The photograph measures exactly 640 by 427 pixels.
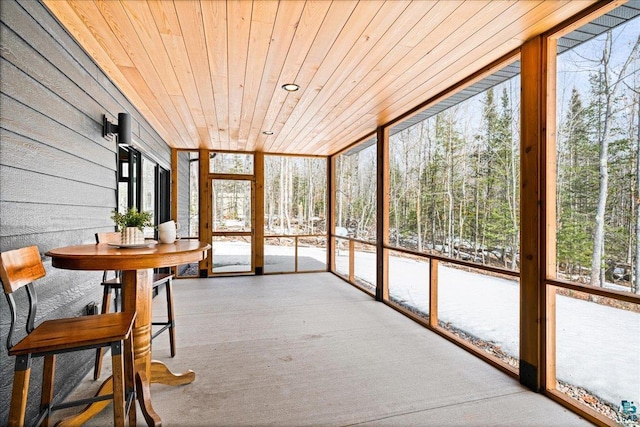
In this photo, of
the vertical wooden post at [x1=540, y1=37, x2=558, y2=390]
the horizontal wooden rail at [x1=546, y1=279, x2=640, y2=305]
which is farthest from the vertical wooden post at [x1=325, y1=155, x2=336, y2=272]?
the horizontal wooden rail at [x1=546, y1=279, x2=640, y2=305]

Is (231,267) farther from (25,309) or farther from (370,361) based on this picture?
(25,309)

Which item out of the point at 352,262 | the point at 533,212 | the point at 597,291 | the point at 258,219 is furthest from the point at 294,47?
the point at 258,219

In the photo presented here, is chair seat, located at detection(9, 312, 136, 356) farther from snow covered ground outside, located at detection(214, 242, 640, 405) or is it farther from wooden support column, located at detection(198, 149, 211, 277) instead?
wooden support column, located at detection(198, 149, 211, 277)

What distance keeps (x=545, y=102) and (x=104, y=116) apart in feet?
11.1

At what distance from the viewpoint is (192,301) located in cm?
446

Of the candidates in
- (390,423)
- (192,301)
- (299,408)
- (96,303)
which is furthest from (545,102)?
(192,301)

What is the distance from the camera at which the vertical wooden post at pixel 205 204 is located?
606 centimetres

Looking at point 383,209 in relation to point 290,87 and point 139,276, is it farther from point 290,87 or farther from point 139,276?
point 139,276

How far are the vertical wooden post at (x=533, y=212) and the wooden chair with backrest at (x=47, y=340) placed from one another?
246 centimetres

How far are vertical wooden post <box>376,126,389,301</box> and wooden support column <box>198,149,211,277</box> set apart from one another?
3239mm

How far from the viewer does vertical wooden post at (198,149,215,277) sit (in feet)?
19.9

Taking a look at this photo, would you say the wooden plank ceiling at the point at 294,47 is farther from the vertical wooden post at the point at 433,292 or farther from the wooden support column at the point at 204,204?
the wooden support column at the point at 204,204

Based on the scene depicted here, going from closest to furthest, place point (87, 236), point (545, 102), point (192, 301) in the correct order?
point (545, 102) → point (87, 236) → point (192, 301)

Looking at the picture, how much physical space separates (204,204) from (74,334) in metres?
4.81
